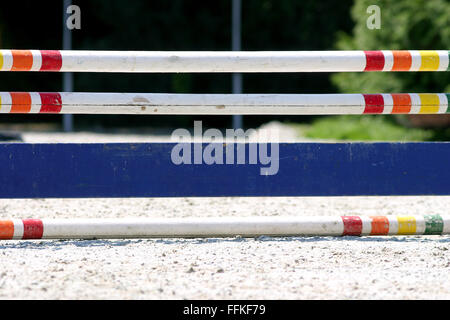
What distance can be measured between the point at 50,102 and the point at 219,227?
1.15 metres

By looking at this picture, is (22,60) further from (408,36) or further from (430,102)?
(408,36)

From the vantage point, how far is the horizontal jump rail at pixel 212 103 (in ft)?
13.4

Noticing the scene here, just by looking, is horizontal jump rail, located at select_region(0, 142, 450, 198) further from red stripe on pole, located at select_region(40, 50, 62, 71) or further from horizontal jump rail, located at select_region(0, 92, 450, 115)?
red stripe on pole, located at select_region(40, 50, 62, 71)

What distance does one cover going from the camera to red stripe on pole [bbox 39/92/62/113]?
409cm

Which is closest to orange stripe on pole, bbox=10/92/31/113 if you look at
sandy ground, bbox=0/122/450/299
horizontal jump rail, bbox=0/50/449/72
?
horizontal jump rail, bbox=0/50/449/72

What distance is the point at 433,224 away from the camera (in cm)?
430

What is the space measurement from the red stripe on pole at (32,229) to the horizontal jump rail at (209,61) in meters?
0.84

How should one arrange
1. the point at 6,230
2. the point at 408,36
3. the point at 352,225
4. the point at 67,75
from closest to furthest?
the point at 6,230
the point at 352,225
the point at 408,36
the point at 67,75

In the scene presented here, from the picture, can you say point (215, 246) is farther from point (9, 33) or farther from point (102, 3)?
point (9, 33)

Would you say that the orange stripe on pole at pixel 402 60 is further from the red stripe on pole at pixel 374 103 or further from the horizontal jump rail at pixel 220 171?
the horizontal jump rail at pixel 220 171

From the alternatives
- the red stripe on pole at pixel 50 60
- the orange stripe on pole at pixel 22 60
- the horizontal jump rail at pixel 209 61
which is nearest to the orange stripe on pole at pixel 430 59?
the horizontal jump rail at pixel 209 61

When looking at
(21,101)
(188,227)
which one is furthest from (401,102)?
(21,101)

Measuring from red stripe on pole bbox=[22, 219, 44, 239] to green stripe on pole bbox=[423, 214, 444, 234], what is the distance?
2.16 meters

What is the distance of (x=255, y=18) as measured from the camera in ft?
80.1
